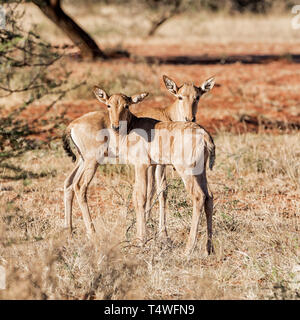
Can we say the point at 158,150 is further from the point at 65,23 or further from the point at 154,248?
the point at 65,23

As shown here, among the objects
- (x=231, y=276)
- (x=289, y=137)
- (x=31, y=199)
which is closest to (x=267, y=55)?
(x=289, y=137)

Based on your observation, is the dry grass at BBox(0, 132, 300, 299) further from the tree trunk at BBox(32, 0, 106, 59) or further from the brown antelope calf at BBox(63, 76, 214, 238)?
the tree trunk at BBox(32, 0, 106, 59)

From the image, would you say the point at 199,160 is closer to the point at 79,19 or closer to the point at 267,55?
the point at 267,55

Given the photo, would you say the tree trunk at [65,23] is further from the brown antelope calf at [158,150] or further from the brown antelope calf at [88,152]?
the brown antelope calf at [158,150]

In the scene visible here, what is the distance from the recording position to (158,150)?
22.6ft

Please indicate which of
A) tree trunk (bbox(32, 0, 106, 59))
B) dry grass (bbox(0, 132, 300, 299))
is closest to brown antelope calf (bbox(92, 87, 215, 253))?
dry grass (bbox(0, 132, 300, 299))

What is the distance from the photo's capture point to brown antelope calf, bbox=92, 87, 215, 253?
21.7 feet

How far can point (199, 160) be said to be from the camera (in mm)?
6621

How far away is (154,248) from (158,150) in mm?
1030

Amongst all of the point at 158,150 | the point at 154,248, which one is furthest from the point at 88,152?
the point at 154,248

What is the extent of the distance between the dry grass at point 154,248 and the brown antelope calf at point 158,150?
1.10 feet

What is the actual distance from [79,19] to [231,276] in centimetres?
2857

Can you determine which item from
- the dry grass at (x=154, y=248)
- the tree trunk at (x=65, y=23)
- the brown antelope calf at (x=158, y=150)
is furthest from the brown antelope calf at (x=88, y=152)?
the tree trunk at (x=65, y=23)

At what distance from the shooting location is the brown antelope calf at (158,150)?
6.60 meters
